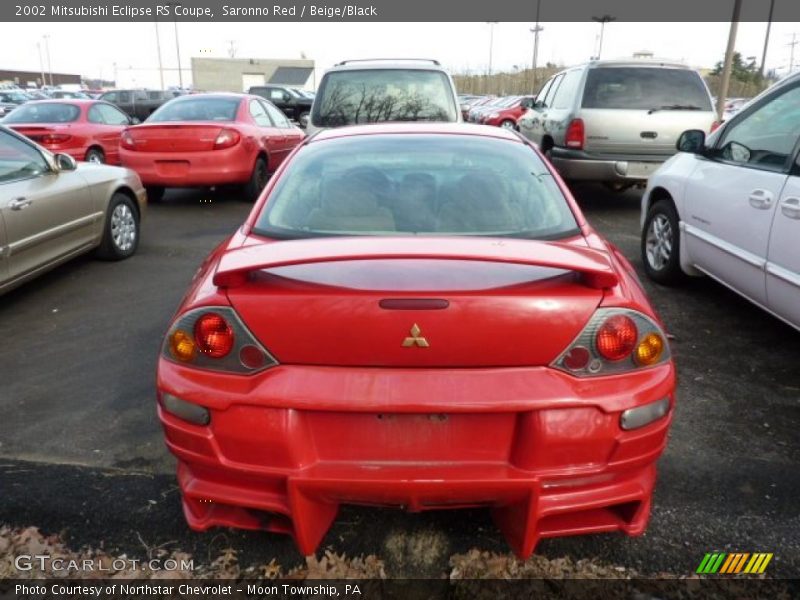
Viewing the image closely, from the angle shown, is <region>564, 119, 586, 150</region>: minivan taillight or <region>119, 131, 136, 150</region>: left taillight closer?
<region>564, 119, 586, 150</region>: minivan taillight

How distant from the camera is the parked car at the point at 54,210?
4.77 metres

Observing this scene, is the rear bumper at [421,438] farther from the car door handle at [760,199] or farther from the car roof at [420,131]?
the car door handle at [760,199]

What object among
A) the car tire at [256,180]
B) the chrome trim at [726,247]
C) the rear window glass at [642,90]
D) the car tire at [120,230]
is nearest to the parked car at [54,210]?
the car tire at [120,230]

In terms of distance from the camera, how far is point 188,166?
28.4 feet

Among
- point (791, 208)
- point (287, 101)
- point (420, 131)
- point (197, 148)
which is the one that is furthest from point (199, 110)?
point (287, 101)

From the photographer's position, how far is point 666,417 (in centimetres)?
211

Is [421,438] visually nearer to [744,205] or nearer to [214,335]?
[214,335]

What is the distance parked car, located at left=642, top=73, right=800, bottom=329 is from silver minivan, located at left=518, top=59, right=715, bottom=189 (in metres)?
2.80

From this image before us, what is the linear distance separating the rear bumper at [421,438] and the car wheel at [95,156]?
32.5ft

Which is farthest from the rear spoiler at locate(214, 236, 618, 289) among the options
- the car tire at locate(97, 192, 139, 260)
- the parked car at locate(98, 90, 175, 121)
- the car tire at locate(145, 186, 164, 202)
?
the parked car at locate(98, 90, 175, 121)

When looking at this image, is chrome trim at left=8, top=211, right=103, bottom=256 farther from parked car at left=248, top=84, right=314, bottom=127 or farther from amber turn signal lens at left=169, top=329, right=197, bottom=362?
parked car at left=248, top=84, right=314, bottom=127

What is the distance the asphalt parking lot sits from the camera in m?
2.49

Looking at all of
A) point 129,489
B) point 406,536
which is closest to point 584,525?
point 406,536

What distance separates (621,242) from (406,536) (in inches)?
211
